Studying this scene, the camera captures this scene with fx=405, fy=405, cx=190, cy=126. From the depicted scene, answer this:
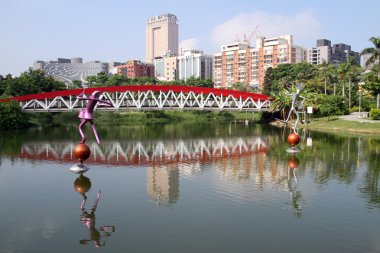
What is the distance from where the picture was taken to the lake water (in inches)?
478

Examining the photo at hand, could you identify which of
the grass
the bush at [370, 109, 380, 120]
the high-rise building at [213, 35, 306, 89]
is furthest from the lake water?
the high-rise building at [213, 35, 306, 89]

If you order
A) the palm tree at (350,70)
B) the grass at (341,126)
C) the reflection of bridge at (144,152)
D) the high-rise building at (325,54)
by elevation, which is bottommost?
the reflection of bridge at (144,152)

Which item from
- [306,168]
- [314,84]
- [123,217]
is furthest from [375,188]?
[314,84]

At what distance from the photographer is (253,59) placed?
468ft

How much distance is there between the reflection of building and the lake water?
0.05 meters

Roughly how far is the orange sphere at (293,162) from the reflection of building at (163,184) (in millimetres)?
7096

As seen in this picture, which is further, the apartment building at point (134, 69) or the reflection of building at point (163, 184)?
the apartment building at point (134, 69)

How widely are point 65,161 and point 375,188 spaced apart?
64.0ft

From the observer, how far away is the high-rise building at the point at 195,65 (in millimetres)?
175250

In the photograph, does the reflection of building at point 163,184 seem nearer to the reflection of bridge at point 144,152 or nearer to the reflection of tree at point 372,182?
the reflection of bridge at point 144,152

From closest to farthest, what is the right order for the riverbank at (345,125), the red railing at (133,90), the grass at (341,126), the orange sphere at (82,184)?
the orange sphere at (82,184) < the grass at (341,126) < the riverbank at (345,125) < the red railing at (133,90)

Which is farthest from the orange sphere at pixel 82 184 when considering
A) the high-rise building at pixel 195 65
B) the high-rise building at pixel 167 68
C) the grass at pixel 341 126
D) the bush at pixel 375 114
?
the high-rise building at pixel 167 68

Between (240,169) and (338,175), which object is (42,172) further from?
(338,175)

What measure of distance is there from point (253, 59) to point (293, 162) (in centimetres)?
12011
